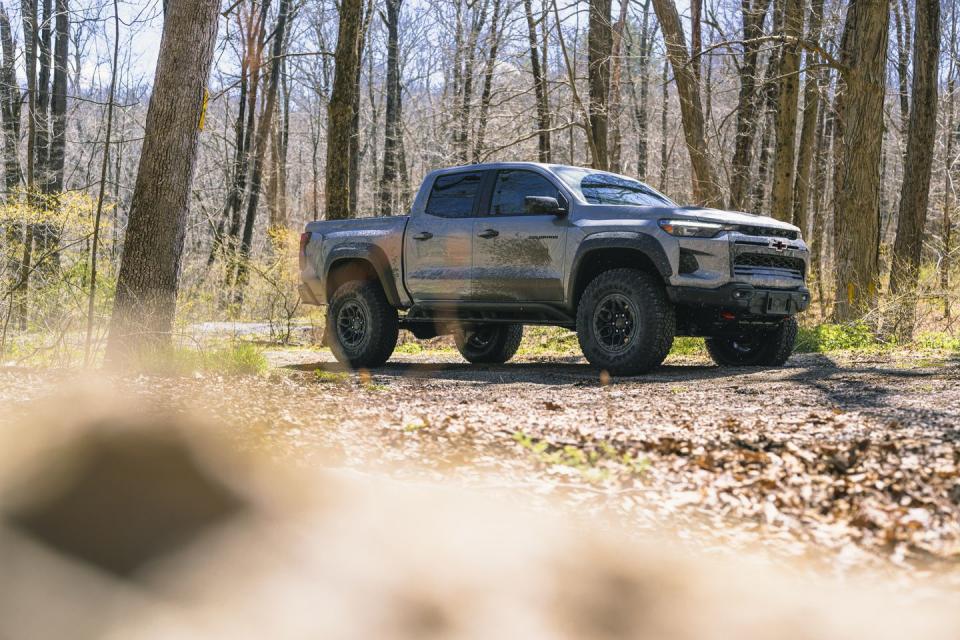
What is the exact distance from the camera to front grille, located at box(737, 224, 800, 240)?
28.0ft

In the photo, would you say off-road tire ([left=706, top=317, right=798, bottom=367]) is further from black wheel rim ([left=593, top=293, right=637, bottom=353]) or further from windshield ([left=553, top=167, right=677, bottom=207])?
black wheel rim ([left=593, top=293, right=637, bottom=353])

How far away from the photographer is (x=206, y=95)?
884cm

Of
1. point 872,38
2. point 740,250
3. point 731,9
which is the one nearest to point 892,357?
point 740,250

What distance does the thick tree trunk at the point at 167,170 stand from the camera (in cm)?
853

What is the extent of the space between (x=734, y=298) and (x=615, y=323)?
113 cm

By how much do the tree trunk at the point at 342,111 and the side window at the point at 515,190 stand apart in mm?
5197

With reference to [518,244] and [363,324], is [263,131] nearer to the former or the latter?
[363,324]

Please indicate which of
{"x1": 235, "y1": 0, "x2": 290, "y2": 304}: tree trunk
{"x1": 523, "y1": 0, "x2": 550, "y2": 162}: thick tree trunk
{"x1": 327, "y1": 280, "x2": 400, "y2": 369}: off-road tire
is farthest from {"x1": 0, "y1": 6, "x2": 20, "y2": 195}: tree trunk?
{"x1": 327, "y1": 280, "x2": 400, "y2": 369}: off-road tire

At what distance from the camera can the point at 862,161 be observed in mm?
12586

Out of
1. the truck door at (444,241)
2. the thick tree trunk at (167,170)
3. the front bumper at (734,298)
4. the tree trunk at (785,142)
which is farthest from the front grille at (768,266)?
the tree trunk at (785,142)

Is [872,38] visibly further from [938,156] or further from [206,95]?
[938,156]

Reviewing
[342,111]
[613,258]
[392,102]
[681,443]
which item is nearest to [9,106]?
[392,102]

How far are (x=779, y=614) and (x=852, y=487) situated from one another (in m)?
1.37

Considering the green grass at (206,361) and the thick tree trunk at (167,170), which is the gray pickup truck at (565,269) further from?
the thick tree trunk at (167,170)
